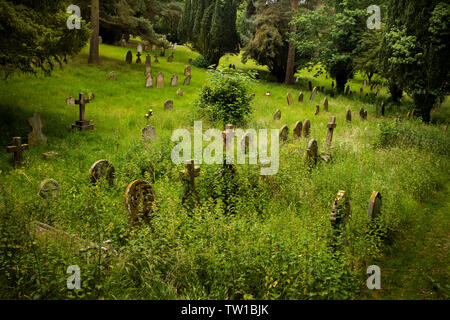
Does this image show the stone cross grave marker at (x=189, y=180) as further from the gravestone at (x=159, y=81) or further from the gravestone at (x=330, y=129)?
the gravestone at (x=159, y=81)

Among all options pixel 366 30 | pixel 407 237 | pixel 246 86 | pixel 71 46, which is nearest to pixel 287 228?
pixel 407 237

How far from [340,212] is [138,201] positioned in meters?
3.66

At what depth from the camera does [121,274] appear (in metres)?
4.24

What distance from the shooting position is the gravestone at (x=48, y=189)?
19.6ft

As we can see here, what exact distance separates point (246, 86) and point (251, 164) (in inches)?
270

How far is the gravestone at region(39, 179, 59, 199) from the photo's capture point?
5985mm

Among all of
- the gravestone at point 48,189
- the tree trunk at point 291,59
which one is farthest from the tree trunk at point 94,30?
the gravestone at point 48,189

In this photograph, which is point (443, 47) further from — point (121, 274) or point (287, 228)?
point (121, 274)

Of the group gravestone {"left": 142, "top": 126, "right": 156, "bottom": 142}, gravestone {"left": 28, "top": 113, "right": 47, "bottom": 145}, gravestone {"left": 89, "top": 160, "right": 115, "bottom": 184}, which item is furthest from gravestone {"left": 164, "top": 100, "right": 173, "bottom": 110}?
gravestone {"left": 89, "top": 160, "right": 115, "bottom": 184}

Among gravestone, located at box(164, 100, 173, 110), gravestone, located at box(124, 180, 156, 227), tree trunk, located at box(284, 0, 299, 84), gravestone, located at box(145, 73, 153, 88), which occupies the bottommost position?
gravestone, located at box(124, 180, 156, 227)

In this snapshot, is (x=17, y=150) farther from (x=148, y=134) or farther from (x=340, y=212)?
(x=340, y=212)

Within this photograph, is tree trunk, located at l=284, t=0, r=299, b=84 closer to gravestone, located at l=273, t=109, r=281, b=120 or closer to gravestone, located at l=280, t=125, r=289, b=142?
gravestone, located at l=273, t=109, r=281, b=120

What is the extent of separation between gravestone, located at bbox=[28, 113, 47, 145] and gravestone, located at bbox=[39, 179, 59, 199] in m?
3.95

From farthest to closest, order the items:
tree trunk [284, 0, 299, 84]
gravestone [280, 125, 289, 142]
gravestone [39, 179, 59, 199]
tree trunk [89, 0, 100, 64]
Result: tree trunk [284, 0, 299, 84] < tree trunk [89, 0, 100, 64] < gravestone [280, 125, 289, 142] < gravestone [39, 179, 59, 199]
